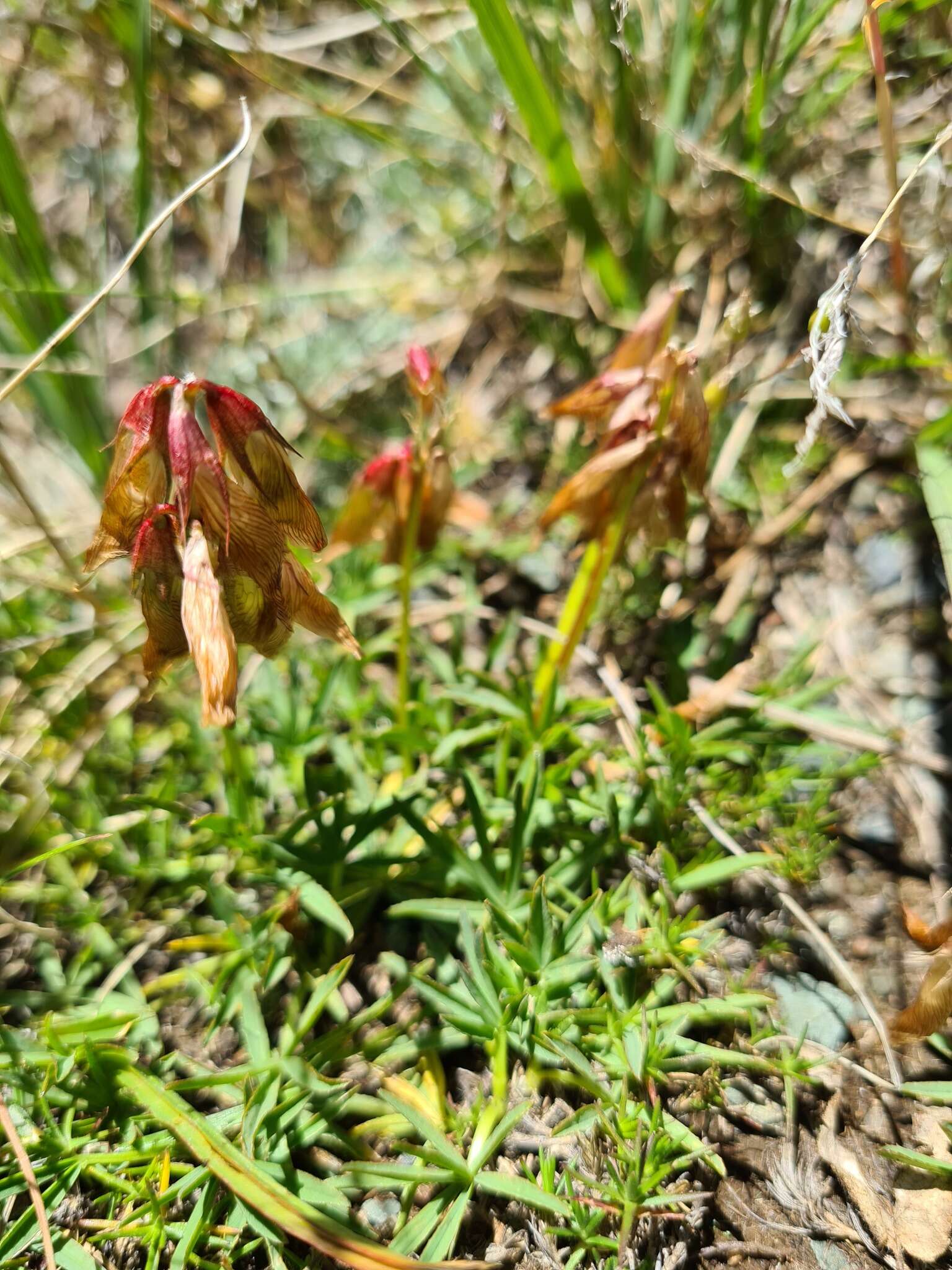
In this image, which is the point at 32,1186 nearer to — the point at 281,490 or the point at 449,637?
the point at 281,490

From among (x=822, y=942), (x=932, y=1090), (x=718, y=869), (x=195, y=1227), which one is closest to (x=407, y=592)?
(x=718, y=869)

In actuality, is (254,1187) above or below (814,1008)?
above

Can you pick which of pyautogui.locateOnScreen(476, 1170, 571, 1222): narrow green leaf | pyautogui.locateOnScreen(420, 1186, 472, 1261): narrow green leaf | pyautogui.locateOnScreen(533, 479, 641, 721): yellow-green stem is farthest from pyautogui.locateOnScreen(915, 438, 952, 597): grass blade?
pyautogui.locateOnScreen(420, 1186, 472, 1261): narrow green leaf

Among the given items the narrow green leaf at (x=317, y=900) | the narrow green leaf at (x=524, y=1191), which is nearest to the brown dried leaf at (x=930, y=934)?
the narrow green leaf at (x=524, y=1191)

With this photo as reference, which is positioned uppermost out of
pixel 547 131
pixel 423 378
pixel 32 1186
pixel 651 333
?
pixel 547 131

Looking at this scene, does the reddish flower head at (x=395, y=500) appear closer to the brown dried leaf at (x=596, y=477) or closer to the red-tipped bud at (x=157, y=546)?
the brown dried leaf at (x=596, y=477)

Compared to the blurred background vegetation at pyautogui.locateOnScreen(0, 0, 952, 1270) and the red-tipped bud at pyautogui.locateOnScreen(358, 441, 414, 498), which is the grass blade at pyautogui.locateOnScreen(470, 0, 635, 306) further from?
the red-tipped bud at pyautogui.locateOnScreen(358, 441, 414, 498)

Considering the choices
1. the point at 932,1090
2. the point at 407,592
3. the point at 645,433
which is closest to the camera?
Answer: the point at 932,1090
